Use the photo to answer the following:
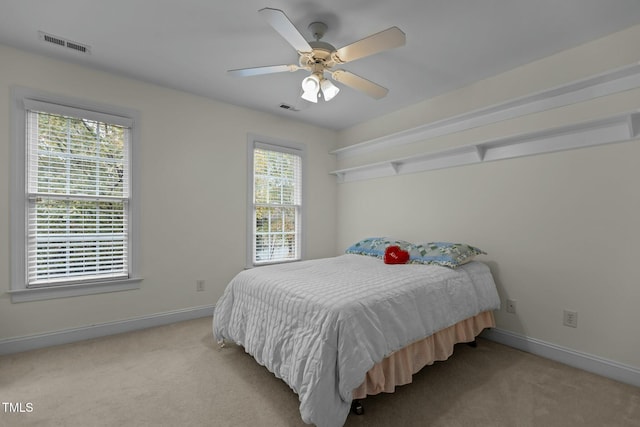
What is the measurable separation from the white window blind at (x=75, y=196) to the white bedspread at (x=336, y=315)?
139cm

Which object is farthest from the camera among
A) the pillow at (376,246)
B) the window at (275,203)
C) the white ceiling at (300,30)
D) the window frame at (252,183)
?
the window at (275,203)

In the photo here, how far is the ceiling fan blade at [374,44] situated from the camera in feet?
5.59

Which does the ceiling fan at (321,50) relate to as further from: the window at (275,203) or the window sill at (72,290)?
the window sill at (72,290)

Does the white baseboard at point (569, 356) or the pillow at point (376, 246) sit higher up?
the pillow at point (376, 246)

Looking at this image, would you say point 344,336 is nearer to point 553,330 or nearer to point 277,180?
point 553,330

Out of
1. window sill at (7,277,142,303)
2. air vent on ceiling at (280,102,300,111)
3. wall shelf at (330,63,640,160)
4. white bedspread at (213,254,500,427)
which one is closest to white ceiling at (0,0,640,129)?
wall shelf at (330,63,640,160)

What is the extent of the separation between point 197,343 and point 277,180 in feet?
7.29

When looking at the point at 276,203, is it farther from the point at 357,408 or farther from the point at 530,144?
the point at 530,144

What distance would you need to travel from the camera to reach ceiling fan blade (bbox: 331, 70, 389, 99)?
2.23 meters

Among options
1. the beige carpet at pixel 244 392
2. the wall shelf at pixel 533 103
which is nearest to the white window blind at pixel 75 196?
the beige carpet at pixel 244 392

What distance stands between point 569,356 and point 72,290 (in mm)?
4317

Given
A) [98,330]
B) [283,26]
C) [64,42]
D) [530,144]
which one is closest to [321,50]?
[283,26]

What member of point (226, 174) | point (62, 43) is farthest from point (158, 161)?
Result: point (62, 43)

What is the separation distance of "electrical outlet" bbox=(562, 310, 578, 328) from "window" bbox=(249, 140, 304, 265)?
2.98 metres
